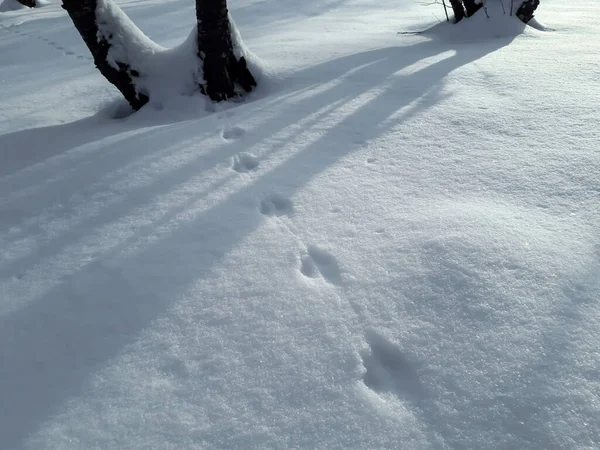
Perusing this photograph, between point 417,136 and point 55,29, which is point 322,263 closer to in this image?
point 417,136

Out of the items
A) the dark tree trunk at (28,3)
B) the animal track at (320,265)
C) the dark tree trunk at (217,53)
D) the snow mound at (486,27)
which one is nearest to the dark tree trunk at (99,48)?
the dark tree trunk at (217,53)

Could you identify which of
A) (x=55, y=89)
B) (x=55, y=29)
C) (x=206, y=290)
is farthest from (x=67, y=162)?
(x=55, y=29)

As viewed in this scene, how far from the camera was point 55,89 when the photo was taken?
149 inches

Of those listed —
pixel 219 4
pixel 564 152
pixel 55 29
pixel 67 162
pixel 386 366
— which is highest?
pixel 55 29

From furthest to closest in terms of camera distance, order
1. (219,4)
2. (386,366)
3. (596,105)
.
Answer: (219,4)
(596,105)
(386,366)

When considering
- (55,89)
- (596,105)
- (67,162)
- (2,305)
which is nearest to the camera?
(2,305)

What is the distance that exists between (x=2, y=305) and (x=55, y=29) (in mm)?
5863

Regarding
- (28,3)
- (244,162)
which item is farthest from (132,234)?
(28,3)

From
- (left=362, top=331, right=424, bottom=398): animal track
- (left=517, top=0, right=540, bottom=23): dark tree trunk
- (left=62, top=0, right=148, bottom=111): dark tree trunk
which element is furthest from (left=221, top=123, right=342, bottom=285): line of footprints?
(left=517, top=0, right=540, bottom=23): dark tree trunk

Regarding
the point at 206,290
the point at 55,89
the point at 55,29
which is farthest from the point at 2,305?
the point at 55,29

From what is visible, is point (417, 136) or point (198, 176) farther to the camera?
point (417, 136)

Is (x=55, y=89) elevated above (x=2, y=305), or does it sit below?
above

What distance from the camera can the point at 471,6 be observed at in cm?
468

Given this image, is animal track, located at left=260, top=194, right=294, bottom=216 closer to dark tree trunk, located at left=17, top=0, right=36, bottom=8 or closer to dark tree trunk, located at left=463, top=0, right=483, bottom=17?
dark tree trunk, located at left=463, top=0, right=483, bottom=17
